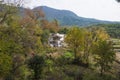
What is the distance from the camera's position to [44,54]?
67.0 metres

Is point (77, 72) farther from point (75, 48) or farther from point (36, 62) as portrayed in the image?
point (36, 62)

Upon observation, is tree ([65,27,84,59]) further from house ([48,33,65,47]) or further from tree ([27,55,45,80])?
tree ([27,55,45,80])

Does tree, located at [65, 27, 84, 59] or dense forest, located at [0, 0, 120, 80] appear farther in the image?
tree, located at [65, 27, 84, 59]

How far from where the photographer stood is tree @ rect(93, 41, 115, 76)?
69.4 metres

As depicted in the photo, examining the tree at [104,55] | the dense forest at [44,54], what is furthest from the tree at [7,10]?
the tree at [104,55]

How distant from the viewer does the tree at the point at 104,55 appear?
69.4m

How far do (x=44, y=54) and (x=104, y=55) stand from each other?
43.8ft

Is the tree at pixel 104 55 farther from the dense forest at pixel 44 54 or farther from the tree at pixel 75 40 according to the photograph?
the tree at pixel 75 40

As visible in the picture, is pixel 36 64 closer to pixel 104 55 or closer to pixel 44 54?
pixel 44 54

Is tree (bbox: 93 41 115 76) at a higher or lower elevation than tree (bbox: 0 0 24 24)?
lower

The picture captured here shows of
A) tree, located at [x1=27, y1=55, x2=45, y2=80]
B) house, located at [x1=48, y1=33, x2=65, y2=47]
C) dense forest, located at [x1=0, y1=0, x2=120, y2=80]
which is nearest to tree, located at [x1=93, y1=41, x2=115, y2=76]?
dense forest, located at [x1=0, y1=0, x2=120, y2=80]

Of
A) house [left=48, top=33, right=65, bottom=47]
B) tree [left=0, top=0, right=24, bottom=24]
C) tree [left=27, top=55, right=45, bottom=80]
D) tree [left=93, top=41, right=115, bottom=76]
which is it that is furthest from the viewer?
house [left=48, top=33, right=65, bottom=47]

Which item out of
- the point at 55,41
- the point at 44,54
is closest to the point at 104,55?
the point at 44,54

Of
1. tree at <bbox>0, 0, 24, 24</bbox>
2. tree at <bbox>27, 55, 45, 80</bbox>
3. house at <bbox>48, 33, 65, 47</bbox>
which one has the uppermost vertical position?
tree at <bbox>0, 0, 24, 24</bbox>
